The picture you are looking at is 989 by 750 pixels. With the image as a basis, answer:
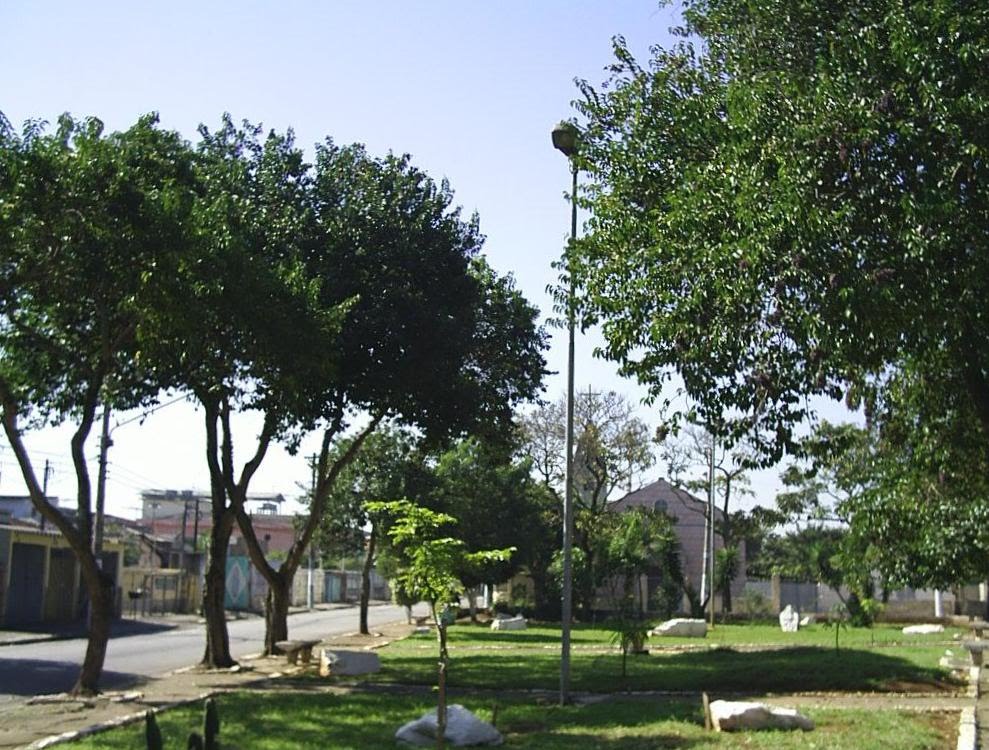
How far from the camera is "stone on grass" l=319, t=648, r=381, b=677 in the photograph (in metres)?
22.5

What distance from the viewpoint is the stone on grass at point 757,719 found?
13820mm

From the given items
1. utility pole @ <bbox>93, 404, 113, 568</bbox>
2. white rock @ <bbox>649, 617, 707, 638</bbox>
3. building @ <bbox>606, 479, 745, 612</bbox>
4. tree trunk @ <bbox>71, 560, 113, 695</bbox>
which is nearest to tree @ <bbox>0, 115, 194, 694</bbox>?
tree trunk @ <bbox>71, 560, 113, 695</bbox>

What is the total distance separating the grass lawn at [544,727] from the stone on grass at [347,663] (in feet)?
14.6

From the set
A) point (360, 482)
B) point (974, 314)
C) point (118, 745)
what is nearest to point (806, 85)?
point (974, 314)

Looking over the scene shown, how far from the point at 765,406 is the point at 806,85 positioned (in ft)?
10.7

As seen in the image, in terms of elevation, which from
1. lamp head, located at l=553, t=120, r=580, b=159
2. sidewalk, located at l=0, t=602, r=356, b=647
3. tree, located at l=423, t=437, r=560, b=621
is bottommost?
sidewalk, located at l=0, t=602, r=356, b=647

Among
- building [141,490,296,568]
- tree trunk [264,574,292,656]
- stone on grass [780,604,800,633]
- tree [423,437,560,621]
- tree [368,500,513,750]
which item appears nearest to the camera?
tree [368,500,513,750]

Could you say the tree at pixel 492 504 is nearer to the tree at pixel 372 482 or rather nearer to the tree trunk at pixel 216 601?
the tree at pixel 372 482

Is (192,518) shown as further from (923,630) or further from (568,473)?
→ (568,473)

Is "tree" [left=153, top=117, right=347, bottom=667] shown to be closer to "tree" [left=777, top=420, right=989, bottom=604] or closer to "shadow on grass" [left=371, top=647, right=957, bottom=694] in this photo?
"shadow on grass" [left=371, top=647, right=957, bottom=694]

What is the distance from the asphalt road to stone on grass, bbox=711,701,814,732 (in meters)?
11.1

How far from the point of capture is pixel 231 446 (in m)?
24.9

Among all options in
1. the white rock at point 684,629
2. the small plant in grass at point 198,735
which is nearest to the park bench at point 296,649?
the white rock at point 684,629

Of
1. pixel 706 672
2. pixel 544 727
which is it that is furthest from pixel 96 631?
pixel 706 672
